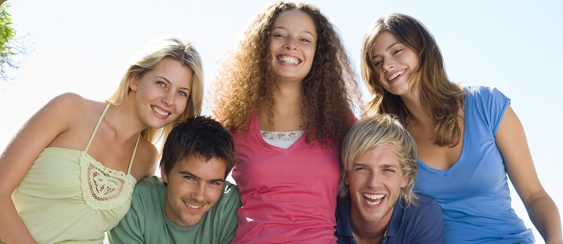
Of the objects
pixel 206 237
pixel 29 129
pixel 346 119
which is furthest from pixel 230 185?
pixel 29 129

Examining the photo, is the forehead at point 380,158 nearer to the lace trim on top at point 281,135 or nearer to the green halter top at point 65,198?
the lace trim on top at point 281,135

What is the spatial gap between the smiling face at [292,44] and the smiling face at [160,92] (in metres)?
0.69

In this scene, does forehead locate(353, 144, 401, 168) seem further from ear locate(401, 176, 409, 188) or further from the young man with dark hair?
the young man with dark hair

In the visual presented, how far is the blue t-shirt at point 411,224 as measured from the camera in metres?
3.57

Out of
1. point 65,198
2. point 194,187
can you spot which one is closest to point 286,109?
point 194,187

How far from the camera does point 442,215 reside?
372cm

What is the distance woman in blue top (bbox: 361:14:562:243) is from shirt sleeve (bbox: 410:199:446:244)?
145mm

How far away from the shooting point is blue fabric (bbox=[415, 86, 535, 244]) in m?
3.71

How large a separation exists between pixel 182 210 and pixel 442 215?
1879mm

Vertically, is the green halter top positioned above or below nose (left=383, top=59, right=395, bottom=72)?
below

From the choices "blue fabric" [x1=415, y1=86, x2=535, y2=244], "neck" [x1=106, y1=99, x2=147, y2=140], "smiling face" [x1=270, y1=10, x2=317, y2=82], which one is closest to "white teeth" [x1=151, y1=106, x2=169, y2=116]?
"neck" [x1=106, y1=99, x2=147, y2=140]

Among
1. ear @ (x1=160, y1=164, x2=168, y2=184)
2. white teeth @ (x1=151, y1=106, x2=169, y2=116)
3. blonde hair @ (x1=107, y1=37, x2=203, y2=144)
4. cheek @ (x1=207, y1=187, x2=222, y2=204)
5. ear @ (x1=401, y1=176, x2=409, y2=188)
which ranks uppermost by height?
blonde hair @ (x1=107, y1=37, x2=203, y2=144)

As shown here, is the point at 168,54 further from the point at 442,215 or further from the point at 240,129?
the point at 442,215

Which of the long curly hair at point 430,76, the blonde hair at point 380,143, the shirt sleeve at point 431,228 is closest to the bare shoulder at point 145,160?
the blonde hair at point 380,143
